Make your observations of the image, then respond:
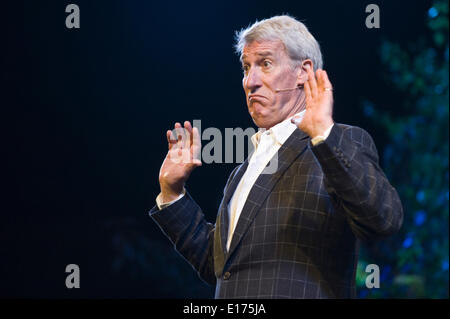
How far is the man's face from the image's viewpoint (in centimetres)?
149

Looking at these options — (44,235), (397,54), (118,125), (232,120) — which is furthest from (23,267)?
(397,54)

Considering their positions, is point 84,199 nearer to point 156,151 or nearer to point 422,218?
point 156,151

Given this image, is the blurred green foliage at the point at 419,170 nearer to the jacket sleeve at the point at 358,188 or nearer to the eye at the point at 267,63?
the eye at the point at 267,63

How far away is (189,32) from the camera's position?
128 inches

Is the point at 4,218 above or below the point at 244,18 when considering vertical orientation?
below

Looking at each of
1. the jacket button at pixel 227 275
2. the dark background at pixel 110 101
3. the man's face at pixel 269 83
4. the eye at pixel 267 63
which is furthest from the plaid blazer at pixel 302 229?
the dark background at pixel 110 101

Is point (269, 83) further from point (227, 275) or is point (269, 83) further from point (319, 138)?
point (227, 275)

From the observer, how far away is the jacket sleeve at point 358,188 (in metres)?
1.14

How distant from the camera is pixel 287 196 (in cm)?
133

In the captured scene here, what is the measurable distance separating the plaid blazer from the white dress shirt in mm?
38

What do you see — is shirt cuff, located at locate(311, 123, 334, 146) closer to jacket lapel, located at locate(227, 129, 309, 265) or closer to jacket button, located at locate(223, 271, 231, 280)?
jacket lapel, located at locate(227, 129, 309, 265)

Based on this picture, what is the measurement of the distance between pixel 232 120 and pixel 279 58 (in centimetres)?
154

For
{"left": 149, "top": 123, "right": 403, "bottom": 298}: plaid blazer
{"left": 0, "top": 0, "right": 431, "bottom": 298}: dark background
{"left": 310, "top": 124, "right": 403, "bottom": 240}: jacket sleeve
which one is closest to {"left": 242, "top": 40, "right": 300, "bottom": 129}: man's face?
{"left": 149, "top": 123, "right": 403, "bottom": 298}: plaid blazer

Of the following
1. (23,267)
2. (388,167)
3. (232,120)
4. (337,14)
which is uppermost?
(337,14)
